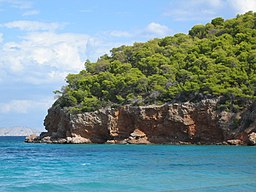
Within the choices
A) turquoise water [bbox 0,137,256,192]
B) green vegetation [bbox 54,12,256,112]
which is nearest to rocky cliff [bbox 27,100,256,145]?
green vegetation [bbox 54,12,256,112]

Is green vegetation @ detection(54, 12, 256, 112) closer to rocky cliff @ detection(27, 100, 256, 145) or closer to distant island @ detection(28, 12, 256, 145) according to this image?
distant island @ detection(28, 12, 256, 145)

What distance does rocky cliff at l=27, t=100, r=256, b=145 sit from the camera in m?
58.7

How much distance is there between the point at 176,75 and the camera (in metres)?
72.0

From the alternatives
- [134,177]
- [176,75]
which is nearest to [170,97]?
[176,75]

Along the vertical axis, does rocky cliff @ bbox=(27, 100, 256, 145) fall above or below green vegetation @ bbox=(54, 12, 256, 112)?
below

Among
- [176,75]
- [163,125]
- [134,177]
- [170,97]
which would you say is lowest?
[134,177]

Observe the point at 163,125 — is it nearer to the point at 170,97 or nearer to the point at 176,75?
the point at 170,97

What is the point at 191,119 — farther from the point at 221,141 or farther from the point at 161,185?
the point at 161,185

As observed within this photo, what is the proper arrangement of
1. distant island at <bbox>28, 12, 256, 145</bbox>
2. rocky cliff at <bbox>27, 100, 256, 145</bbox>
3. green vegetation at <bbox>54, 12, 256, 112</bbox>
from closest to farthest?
rocky cliff at <bbox>27, 100, 256, 145</bbox> → distant island at <bbox>28, 12, 256, 145</bbox> → green vegetation at <bbox>54, 12, 256, 112</bbox>

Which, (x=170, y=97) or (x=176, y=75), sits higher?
(x=176, y=75)

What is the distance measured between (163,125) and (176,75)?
11584mm

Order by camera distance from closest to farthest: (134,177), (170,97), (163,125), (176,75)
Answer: (134,177)
(163,125)
(170,97)
(176,75)

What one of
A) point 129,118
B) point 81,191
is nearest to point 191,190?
point 81,191

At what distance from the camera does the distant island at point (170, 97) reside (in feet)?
198
